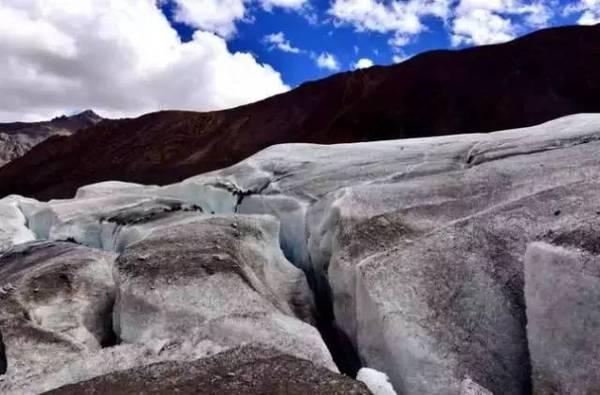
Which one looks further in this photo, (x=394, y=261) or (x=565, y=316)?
(x=394, y=261)

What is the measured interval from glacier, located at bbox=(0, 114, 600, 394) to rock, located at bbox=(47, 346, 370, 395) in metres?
0.32

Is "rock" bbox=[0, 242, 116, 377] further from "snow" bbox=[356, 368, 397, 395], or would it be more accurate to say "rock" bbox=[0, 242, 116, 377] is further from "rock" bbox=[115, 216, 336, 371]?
"snow" bbox=[356, 368, 397, 395]

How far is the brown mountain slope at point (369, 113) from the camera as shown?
104 feet

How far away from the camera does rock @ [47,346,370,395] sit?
3.95 m

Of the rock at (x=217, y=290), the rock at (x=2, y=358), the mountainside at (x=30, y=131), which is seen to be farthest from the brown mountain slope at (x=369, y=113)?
the rock at (x=2, y=358)

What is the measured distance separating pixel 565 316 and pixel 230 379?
238cm

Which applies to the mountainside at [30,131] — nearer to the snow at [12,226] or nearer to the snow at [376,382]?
the snow at [12,226]

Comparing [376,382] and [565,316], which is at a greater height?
[565,316]

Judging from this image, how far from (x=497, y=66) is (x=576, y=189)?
30501mm

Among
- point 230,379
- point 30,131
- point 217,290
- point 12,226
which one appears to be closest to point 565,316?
point 230,379

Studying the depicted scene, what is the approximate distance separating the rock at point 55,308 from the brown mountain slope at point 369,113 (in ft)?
79.8

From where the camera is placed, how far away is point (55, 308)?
234 inches

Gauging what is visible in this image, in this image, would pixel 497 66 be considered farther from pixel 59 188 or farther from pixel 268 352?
pixel 268 352

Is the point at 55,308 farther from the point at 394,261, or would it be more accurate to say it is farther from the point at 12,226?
the point at 12,226
